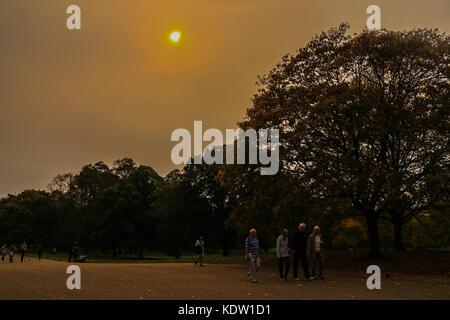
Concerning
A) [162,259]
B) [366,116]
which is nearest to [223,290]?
[366,116]

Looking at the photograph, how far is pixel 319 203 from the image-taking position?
27.8 metres

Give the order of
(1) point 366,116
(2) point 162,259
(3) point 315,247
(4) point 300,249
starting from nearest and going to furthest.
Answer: (4) point 300,249 < (3) point 315,247 < (1) point 366,116 < (2) point 162,259

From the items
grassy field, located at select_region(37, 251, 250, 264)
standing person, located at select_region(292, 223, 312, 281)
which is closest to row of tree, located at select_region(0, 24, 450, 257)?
standing person, located at select_region(292, 223, 312, 281)

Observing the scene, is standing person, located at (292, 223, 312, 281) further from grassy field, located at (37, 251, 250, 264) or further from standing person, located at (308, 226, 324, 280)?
grassy field, located at (37, 251, 250, 264)

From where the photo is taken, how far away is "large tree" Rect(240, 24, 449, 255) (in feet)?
84.6

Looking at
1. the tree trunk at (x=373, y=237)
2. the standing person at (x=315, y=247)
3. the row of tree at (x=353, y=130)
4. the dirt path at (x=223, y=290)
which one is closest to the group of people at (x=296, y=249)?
the standing person at (x=315, y=247)

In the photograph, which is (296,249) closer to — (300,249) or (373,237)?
(300,249)

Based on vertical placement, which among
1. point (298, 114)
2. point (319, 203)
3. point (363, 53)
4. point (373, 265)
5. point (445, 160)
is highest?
point (363, 53)

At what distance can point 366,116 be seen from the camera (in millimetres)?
25641
